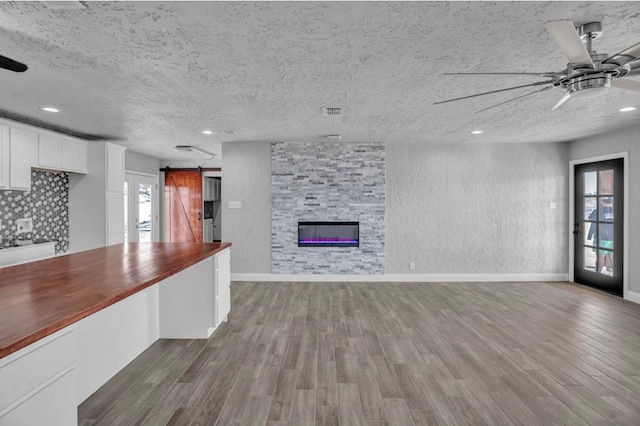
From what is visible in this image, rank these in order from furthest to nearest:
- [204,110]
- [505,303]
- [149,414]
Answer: [505,303], [204,110], [149,414]

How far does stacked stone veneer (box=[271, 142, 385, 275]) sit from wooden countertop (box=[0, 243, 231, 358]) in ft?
9.46

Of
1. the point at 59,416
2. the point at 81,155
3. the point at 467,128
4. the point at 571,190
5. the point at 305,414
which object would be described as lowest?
the point at 305,414

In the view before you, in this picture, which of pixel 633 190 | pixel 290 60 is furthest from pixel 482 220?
pixel 290 60

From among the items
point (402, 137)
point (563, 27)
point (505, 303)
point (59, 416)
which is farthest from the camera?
point (402, 137)

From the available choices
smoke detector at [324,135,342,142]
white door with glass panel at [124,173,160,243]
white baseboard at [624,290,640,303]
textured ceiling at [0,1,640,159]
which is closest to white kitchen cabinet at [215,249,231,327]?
textured ceiling at [0,1,640,159]

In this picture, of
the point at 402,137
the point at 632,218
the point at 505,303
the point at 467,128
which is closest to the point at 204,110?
the point at 402,137

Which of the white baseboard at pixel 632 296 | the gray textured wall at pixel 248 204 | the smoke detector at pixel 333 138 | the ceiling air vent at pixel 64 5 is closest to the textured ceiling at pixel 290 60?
the ceiling air vent at pixel 64 5

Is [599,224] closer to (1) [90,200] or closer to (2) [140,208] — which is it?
(1) [90,200]

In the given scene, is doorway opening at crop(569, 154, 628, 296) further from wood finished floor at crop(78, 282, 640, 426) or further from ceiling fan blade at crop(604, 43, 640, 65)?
ceiling fan blade at crop(604, 43, 640, 65)

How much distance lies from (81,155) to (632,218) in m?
7.86

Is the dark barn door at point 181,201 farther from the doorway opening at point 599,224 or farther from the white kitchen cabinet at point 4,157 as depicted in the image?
the doorway opening at point 599,224

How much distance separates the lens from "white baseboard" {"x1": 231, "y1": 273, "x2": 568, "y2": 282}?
5.85 m

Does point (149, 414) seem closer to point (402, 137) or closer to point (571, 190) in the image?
point (402, 137)

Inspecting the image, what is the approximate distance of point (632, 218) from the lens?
4684 mm
